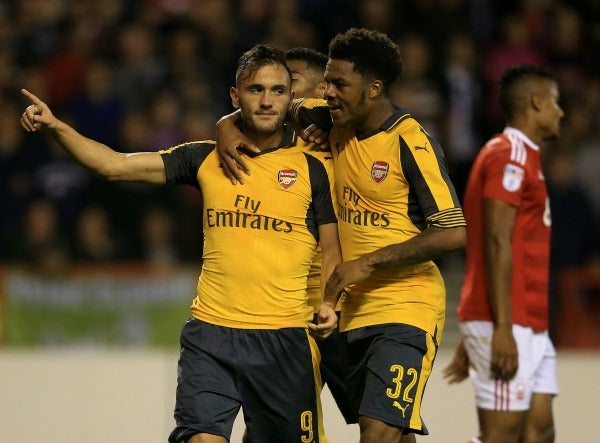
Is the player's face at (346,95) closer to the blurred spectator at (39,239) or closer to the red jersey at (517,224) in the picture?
the red jersey at (517,224)

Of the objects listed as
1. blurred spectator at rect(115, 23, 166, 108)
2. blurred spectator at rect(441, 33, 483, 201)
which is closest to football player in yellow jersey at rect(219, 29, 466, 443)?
blurred spectator at rect(441, 33, 483, 201)

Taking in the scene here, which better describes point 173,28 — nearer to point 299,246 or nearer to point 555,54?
point 555,54

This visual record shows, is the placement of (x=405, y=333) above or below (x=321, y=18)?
below

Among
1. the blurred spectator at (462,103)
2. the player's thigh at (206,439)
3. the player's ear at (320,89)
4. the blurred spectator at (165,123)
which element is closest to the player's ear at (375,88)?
the player's ear at (320,89)

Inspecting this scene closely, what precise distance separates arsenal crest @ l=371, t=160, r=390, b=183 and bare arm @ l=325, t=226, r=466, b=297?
28 cm

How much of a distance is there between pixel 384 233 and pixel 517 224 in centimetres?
102

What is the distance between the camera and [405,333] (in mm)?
4953

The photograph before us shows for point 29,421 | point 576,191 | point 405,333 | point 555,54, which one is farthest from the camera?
point 555,54

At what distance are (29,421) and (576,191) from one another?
4.39 metres

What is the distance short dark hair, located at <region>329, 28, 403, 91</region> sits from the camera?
5.04 m

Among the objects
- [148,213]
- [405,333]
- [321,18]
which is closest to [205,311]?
[405,333]

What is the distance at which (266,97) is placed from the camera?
16.1 feet

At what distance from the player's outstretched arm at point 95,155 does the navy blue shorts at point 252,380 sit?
2.03 feet

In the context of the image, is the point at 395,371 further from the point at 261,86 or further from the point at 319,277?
the point at 261,86
